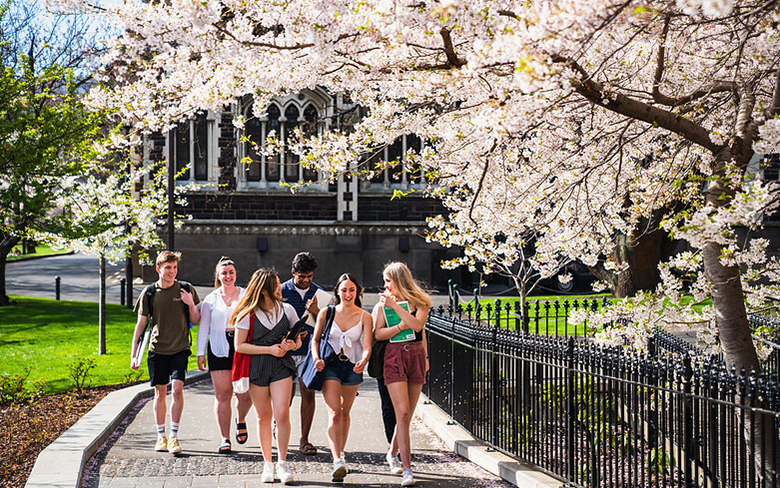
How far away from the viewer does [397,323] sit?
7.18 m

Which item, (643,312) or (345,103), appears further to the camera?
(345,103)

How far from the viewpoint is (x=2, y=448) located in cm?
758

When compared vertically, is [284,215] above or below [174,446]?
above

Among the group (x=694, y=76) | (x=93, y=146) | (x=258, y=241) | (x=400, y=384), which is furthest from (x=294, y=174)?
(x=400, y=384)

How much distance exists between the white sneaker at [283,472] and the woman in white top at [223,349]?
111cm

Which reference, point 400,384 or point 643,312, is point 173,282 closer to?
point 400,384

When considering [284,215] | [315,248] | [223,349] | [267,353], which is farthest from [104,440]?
[284,215]

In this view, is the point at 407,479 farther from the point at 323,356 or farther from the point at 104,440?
the point at 104,440

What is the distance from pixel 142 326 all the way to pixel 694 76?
255 inches

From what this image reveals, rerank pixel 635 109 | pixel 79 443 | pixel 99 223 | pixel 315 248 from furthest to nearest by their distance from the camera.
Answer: pixel 315 248 → pixel 99 223 → pixel 79 443 → pixel 635 109

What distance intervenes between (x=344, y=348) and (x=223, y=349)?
1.31 meters

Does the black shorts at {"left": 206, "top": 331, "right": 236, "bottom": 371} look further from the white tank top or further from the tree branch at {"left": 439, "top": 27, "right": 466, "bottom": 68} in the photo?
the tree branch at {"left": 439, "top": 27, "right": 466, "bottom": 68}

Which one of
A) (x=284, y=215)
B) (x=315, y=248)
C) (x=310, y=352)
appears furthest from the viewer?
(x=284, y=215)

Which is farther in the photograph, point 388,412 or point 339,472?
point 388,412
